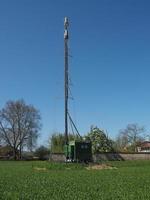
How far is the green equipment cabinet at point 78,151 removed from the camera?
2613 inches

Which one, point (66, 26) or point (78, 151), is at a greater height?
point (66, 26)

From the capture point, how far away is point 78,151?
218 ft

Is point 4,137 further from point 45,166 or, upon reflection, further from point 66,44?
point 45,166

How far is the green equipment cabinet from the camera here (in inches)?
2613

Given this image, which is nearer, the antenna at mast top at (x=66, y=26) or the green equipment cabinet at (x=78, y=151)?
the green equipment cabinet at (x=78, y=151)

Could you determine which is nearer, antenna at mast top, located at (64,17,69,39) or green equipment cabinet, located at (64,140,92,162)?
green equipment cabinet, located at (64,140,92,162)

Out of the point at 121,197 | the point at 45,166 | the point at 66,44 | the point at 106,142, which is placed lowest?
the point at 121,197

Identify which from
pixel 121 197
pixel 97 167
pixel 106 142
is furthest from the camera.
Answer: pixel 106 142

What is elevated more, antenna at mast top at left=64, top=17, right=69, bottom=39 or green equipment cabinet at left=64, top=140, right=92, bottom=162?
antenna at mast top at left=64, top=17, right=69, bottom=39

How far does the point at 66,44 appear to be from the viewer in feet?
230

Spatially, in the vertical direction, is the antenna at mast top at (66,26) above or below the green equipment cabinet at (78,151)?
above

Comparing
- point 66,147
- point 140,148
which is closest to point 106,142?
point 140,148

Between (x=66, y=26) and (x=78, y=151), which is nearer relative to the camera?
(x=78, y=151)

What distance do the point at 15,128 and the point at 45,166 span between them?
227 feet
